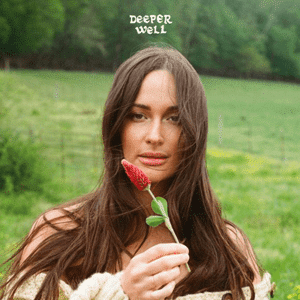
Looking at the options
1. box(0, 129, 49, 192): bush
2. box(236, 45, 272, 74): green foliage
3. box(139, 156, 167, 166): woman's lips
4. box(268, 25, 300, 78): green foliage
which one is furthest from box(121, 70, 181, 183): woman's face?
box(268, 25, 300, 78): green foliage

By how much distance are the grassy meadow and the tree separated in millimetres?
855

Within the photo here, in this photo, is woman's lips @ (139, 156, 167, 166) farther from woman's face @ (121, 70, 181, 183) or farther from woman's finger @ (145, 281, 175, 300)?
woman's finger @ (145, 281, 175, 300)

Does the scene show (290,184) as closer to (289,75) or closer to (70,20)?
(70,20)

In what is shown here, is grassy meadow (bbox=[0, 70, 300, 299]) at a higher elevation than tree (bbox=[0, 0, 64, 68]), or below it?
below

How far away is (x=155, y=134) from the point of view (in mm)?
1736

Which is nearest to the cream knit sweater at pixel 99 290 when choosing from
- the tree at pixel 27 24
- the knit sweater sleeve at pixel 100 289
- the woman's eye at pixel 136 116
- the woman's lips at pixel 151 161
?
the knit sweater sleeve at pixel 100 289

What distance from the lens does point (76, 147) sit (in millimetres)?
11844

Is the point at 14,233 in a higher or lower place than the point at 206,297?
lower

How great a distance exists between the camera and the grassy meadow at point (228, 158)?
5.26 metres

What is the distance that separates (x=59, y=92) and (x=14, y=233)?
34.4ft

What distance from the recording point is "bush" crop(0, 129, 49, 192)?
6.81m

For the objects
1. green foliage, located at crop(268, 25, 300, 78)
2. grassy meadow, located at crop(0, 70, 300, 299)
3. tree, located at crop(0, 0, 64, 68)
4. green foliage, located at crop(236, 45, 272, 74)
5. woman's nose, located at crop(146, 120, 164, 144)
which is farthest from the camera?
green foliage, located at crop(268, 25, 300, 78)

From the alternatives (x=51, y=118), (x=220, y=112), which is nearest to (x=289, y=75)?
(x=220, y=112)

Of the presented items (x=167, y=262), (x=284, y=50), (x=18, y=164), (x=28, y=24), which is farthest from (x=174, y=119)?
(x=284, y=50)
